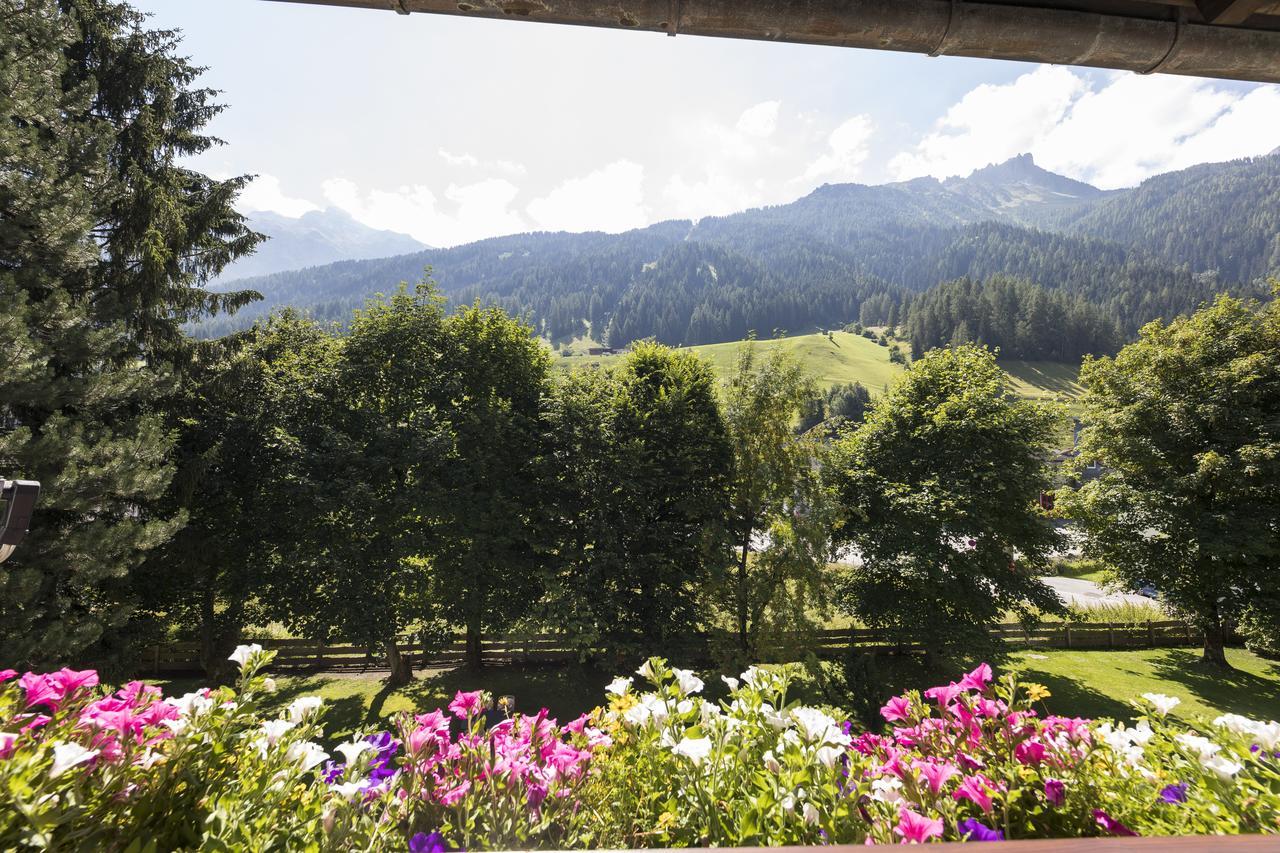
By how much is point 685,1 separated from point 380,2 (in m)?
1.73

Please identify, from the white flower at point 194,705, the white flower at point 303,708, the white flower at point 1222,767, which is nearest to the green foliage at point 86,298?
the white flower at point 194,705

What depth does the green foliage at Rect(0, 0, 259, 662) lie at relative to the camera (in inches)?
374

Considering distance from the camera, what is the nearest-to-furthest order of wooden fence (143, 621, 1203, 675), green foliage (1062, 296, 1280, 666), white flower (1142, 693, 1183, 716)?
white flower (1142, 693, 1183, 716)
green foliage (1062, 296, 1280, 666)
wooden fence (143, 621, 1203, 675)

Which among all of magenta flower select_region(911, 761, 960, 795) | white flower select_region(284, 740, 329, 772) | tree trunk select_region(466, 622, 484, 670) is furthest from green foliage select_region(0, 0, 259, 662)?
magenta flower select_region(911, 761, 960, 795)

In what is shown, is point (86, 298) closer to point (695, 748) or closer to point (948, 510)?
point (695, 748)

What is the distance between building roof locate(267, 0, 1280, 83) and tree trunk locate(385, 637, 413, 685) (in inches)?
738

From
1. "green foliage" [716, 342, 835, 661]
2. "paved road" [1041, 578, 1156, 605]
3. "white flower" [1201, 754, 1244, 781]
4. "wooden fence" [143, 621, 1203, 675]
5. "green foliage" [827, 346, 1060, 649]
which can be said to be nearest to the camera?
"white flower" [1201, 754, 1244, 781]

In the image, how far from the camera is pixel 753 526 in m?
16.3

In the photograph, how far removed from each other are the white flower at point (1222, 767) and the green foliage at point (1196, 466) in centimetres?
1922

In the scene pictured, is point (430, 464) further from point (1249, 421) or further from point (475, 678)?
point (1249, 421)

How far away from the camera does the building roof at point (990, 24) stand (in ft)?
9.85

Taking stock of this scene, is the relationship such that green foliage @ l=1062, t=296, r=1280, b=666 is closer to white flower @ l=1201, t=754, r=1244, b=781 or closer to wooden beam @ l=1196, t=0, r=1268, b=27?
wooden beam @ l=1196, t=0, r=1268, b=27

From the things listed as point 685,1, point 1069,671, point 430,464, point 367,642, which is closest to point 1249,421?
point 1069,671

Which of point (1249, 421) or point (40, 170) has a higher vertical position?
point (40, 170)
